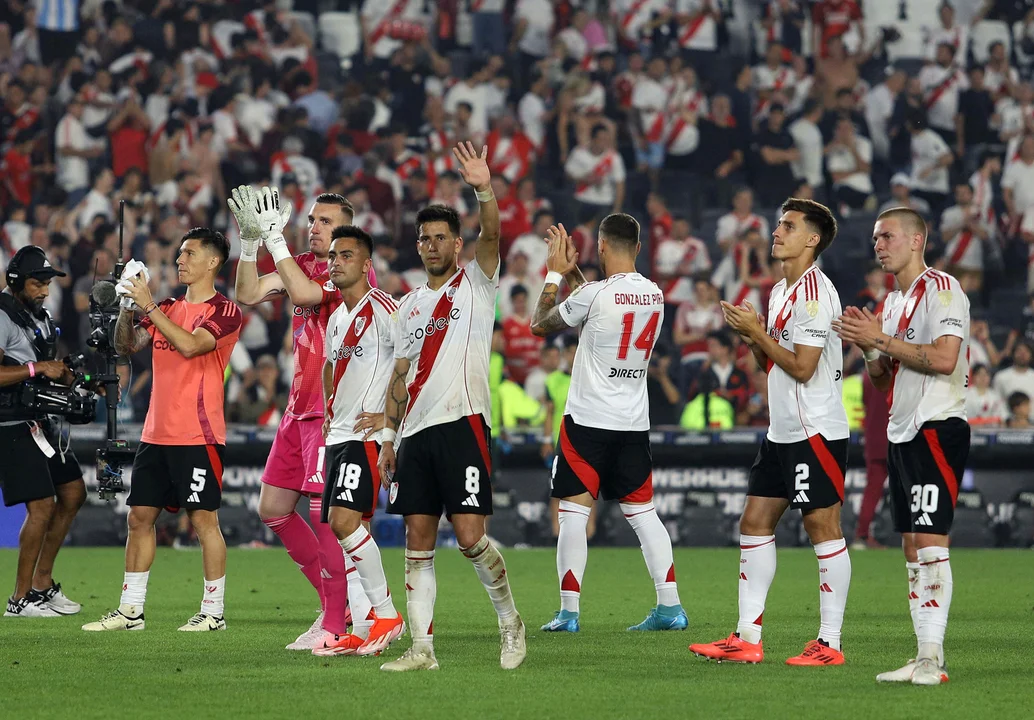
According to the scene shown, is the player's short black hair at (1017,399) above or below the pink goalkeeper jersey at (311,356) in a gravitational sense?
below

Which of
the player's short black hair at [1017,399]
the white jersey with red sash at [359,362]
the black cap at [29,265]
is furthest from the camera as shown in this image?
the player's short black hair at [1017,399]

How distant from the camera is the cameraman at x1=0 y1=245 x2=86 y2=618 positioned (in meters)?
10.1

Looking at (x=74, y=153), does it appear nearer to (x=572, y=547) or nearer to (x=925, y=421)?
(x=572, y=547)

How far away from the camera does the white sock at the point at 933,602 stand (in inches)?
270

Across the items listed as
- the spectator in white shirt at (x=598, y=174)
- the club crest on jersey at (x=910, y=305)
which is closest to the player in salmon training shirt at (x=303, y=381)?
the club crest on jersey at (x=910, y=305)

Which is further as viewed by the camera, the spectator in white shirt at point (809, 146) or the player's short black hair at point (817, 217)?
the spectator in white shirt at point (809, 146)

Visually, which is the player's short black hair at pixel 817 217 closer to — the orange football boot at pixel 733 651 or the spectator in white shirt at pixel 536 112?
the orange football boot at pixel 733 651

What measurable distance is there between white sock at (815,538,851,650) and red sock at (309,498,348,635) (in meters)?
2.76

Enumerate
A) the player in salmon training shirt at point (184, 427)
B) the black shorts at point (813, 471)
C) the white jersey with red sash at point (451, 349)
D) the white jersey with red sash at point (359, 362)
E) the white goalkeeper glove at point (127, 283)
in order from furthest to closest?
the player in salmon training shirt at point (184, 427) < the white goalkeeper glove at point (127, 283) < the white jersey with red sash at point (359, 362) < the black shorts at point (813, 471) < the white jersey with red sash at point (451, 349)

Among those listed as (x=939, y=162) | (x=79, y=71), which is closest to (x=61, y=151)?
(x=79, y=71)

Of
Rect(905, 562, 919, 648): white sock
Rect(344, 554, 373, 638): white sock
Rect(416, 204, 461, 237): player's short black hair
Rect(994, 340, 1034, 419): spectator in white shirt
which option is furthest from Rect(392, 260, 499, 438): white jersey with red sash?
Rect(994, 340, 1034, 419): spectator in white shirt

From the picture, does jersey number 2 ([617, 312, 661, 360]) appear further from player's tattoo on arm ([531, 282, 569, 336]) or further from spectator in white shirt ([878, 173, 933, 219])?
spectator in white shirt ([878, 173, 933, 219])

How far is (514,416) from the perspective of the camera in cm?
1744

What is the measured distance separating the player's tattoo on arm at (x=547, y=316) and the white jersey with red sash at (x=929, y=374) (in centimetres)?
235
